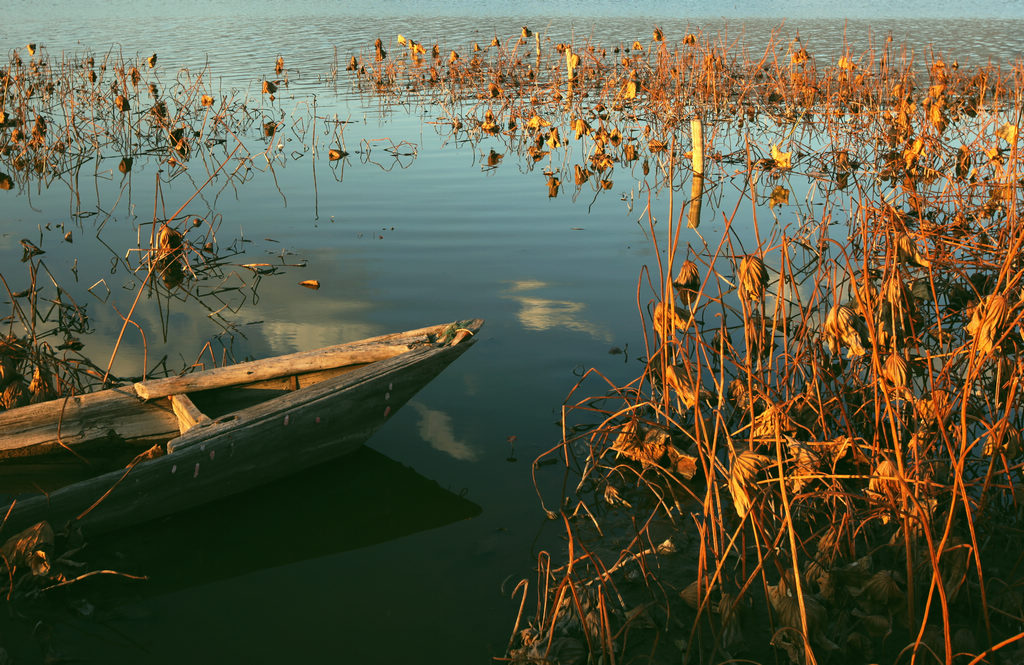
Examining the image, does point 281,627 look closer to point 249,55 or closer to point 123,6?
point 249,55

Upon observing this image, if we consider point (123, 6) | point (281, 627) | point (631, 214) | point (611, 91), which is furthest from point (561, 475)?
point (123, 6)

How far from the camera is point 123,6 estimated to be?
3506 cm

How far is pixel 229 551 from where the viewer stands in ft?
12.8

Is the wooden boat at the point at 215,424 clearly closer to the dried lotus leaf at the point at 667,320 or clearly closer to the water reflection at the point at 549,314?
the dried lotus leaf at the point at 667,320

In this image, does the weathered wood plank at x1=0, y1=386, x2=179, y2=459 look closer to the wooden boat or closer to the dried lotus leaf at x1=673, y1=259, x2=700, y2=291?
the wooden boat

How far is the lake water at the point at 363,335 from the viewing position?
3471 millimetres

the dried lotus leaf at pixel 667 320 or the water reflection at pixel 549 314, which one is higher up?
the dried lotus leaf at pixel 667 320

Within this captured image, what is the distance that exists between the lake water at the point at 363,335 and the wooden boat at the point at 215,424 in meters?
0.20

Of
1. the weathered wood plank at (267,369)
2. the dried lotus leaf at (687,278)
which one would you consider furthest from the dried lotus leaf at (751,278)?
the weathered wood plank at (267,369)

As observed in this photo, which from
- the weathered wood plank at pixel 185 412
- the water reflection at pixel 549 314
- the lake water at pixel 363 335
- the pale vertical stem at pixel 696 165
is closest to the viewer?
the lake water at pixel 363 335

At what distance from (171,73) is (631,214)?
11.6 metres

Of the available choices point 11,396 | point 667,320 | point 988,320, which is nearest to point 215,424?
point 11,396

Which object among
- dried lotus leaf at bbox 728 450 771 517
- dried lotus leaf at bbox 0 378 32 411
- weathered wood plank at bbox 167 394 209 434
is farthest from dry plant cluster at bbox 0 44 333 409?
dried lotus leaf at bbox 728 450 771 517

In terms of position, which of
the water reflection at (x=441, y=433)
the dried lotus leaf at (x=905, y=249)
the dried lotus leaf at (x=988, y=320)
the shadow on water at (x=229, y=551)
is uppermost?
the dried lotus leaf at (x=905, y=249)
